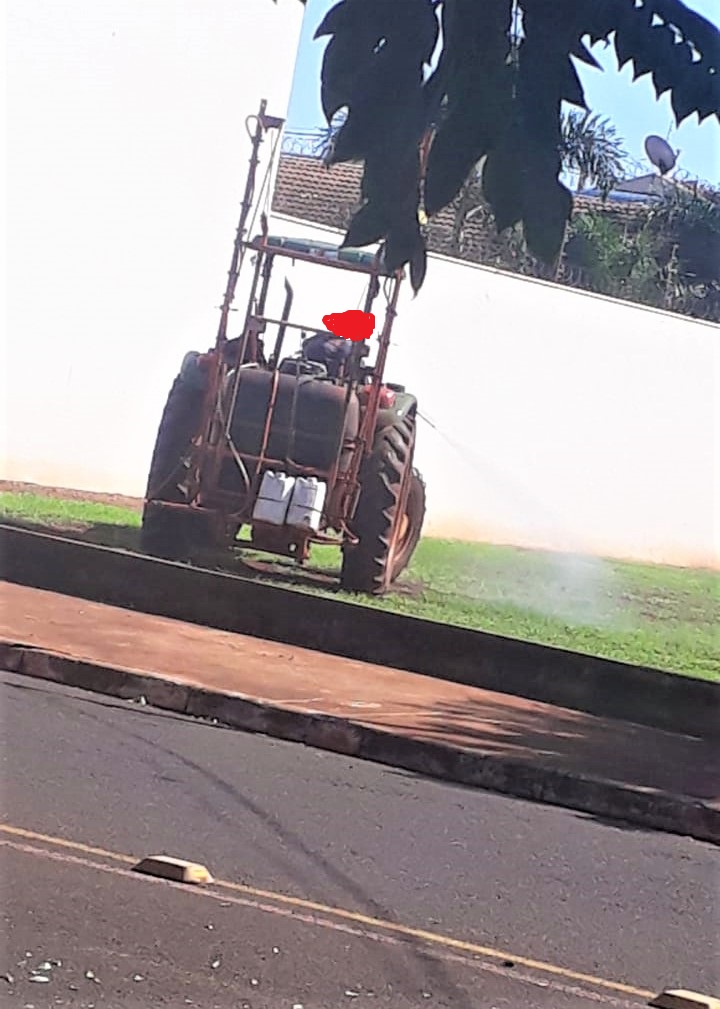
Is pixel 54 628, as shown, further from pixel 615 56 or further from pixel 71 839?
pixel 615 56

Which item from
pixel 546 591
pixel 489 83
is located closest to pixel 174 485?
pixel 546 591

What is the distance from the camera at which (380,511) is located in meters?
12.5

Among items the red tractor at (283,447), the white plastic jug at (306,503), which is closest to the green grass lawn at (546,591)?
the red tractor at (283,447)

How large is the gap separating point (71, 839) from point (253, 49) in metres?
9.38

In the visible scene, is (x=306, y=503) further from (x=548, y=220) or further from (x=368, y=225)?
(x=548, y=220)

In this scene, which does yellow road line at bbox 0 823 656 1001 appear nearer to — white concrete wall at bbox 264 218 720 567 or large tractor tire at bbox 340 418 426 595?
large tractor tire at bbox 340 418 426 595

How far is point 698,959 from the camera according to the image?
5012 mm

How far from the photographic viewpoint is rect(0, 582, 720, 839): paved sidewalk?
8.37m

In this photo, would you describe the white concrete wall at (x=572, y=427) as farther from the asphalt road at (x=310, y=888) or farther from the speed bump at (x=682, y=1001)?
the speed bump at (x=682, y=1001)

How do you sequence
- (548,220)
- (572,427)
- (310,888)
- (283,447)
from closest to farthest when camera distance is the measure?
1. (548,220)
2. (310,888)
3. (283,447)
4. (572,427)

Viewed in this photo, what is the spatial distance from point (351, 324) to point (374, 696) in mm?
4208

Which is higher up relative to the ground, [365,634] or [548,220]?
[548,220]

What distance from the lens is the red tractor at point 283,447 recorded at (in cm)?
1211

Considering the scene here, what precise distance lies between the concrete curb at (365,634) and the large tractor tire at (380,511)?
1.37m
